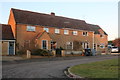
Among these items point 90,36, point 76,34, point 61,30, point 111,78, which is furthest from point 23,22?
point 111,78

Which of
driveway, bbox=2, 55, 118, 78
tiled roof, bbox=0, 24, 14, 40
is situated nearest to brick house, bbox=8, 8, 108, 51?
tiled roof, bbox=0, 24, 14, 40

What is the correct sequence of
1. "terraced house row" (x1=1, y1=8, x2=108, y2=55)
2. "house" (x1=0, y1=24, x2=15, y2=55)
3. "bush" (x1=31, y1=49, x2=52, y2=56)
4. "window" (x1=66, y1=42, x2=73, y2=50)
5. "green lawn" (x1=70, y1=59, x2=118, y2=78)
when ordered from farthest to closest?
1. "window" (x1=66, y1=42, x2=73, y2=50)
2. "terraced house row" (x1=1, y1=8, x2=108, y2=55)
3. "house" (x1=0, y1=24, x2=15, y2=55)
4. "bush" (x1=31, y1=49, x2=52, y2=56)
5. "green lawn" (x1=70, y1=59, x2=118, y2=78)

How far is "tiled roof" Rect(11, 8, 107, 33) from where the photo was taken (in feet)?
100

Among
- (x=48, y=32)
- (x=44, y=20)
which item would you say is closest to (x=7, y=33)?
(x=48, y=32)

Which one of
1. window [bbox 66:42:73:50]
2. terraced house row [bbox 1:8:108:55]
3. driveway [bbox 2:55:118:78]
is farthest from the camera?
window [bbox 66:42:73:50]

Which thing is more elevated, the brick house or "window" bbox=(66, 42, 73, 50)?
the brick house

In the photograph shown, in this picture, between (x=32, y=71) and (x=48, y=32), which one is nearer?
(x=32, y=71)

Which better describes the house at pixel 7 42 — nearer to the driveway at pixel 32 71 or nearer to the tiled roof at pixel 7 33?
the tiled roof at pixel 7 33

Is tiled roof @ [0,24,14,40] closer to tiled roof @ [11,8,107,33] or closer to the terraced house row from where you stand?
the terraced house row

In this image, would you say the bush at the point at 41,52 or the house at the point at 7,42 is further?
the house at the point at 7,42

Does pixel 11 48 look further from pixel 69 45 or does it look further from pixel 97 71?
pixel 97 71

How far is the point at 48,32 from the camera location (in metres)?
32.4

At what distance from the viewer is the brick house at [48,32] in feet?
94.6

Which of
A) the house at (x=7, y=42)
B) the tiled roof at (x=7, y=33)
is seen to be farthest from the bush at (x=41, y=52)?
the tiled roof at (x=7, y=33)
